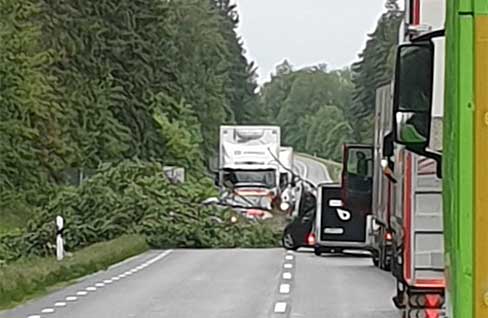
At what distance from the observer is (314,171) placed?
100 meters

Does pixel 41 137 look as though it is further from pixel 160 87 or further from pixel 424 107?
pixel 424 107

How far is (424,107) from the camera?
551cm


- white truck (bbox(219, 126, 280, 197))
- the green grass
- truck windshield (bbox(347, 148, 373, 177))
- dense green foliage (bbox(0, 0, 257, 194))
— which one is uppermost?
dense green foliage (bbox(0, 0, 257, 194))

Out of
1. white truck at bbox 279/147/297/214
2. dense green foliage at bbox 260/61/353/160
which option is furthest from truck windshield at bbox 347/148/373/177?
dense green foliage at bbox 260/61/353/160

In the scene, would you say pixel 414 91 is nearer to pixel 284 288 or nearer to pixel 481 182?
pixel 481 182

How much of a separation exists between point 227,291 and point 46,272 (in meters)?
3.94

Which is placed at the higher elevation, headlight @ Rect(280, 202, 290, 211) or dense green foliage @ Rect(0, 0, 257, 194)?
dense green foliage @ Rect(0, 0, 257, 194)

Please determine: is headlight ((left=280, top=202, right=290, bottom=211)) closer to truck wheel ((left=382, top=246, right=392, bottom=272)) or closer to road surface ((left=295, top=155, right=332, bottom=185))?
truck wheel ((left=382, top=246, right=392, bottom=272))

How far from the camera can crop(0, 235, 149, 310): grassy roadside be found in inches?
901

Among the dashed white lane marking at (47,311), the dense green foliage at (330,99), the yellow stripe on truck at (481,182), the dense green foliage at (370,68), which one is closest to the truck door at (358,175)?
the dashed white lane marking at (47,311)

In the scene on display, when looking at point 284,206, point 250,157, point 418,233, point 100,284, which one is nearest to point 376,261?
point 100,284

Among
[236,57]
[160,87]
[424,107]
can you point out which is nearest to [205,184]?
[160,87]

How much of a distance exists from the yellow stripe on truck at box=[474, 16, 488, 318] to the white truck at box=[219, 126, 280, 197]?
50625 millimetres

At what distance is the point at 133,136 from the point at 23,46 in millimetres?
16649
